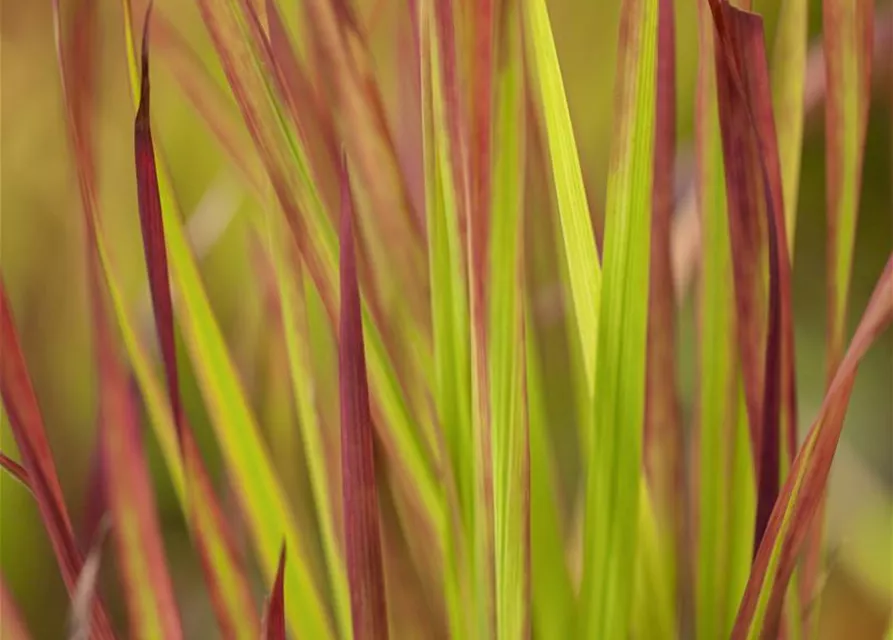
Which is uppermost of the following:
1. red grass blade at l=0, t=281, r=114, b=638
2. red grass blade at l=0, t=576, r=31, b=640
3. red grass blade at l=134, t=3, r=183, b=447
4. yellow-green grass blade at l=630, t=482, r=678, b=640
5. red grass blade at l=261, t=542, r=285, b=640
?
red grass blade at l=134, t=3, r=183, b=447

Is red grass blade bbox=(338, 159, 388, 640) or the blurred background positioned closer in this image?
red grass blade bbox=(338, 159, 388, 640)

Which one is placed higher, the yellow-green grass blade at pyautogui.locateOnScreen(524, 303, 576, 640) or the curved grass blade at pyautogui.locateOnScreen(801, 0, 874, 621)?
the curved grass blade at pyautogui.locateOnScreen(801, 0, 874, 621)

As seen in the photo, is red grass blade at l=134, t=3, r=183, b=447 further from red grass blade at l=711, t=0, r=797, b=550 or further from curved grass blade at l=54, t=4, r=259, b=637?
red grass blade at l=711, t=0, r=797, b=550

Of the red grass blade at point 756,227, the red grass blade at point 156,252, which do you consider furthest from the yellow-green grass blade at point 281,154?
the red grass blade at point 756,227

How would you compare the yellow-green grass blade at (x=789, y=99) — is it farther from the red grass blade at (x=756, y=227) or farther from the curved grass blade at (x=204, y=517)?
the curved grass blade at (x=204, y=517)

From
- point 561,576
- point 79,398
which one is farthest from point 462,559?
point 79,398

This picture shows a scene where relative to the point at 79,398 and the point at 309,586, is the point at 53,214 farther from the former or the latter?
the point at 309,586

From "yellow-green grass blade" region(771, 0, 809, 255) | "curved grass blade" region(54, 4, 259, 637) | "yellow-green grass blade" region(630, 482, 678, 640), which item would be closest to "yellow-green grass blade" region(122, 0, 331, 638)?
"curved grass blade" region(54, 4, 259, 637)
